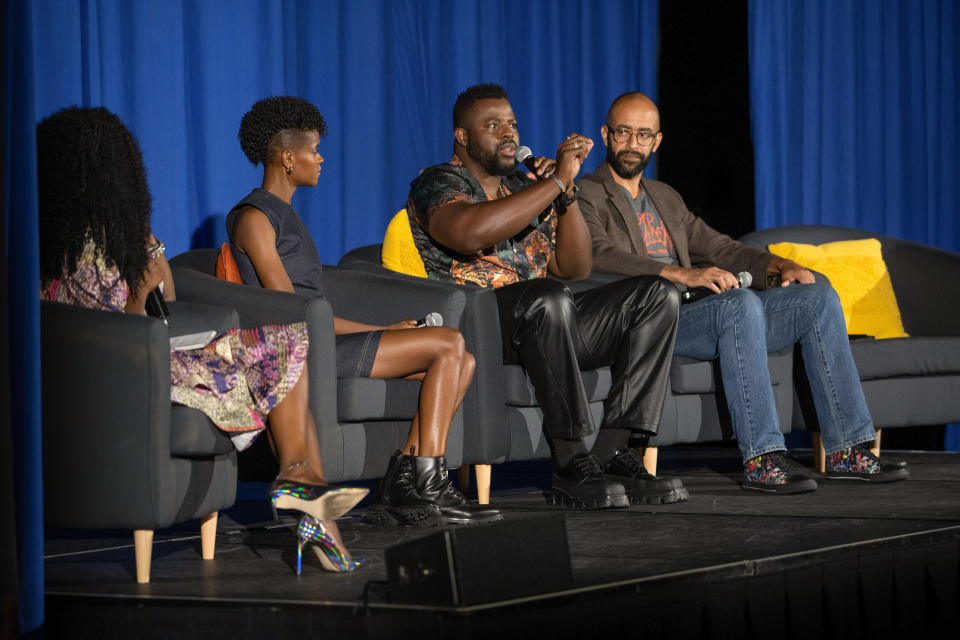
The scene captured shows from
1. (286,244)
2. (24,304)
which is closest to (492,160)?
(286,244)

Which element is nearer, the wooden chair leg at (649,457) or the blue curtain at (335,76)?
the wooden chair leg at (649,457)

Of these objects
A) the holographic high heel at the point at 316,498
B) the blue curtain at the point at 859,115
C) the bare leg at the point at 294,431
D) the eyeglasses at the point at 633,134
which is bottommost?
the holographic high heel at the point at 316,498

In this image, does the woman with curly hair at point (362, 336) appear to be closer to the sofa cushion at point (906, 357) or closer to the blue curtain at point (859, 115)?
the sofa cushion at point (906, 357)

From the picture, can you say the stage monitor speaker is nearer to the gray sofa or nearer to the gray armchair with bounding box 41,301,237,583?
the gray armchair with bounding box 41,301,237,583

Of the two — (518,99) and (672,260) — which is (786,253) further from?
(518,99)

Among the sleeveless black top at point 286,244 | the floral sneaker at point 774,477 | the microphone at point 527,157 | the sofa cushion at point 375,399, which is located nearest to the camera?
the sofa cushion at point 375,399

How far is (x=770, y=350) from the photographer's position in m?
3.51

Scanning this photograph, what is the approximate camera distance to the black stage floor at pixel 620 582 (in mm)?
1814

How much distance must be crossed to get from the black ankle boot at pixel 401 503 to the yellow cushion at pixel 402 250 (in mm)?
792

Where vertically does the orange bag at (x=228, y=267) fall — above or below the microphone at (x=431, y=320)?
above

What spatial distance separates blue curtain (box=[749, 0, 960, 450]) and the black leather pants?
2.41 meters

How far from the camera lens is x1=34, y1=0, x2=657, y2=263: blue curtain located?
11.1 feet

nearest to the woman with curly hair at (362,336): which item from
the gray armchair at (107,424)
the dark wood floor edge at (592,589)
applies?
the gray armchair at (107,424)

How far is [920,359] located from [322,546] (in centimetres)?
236
